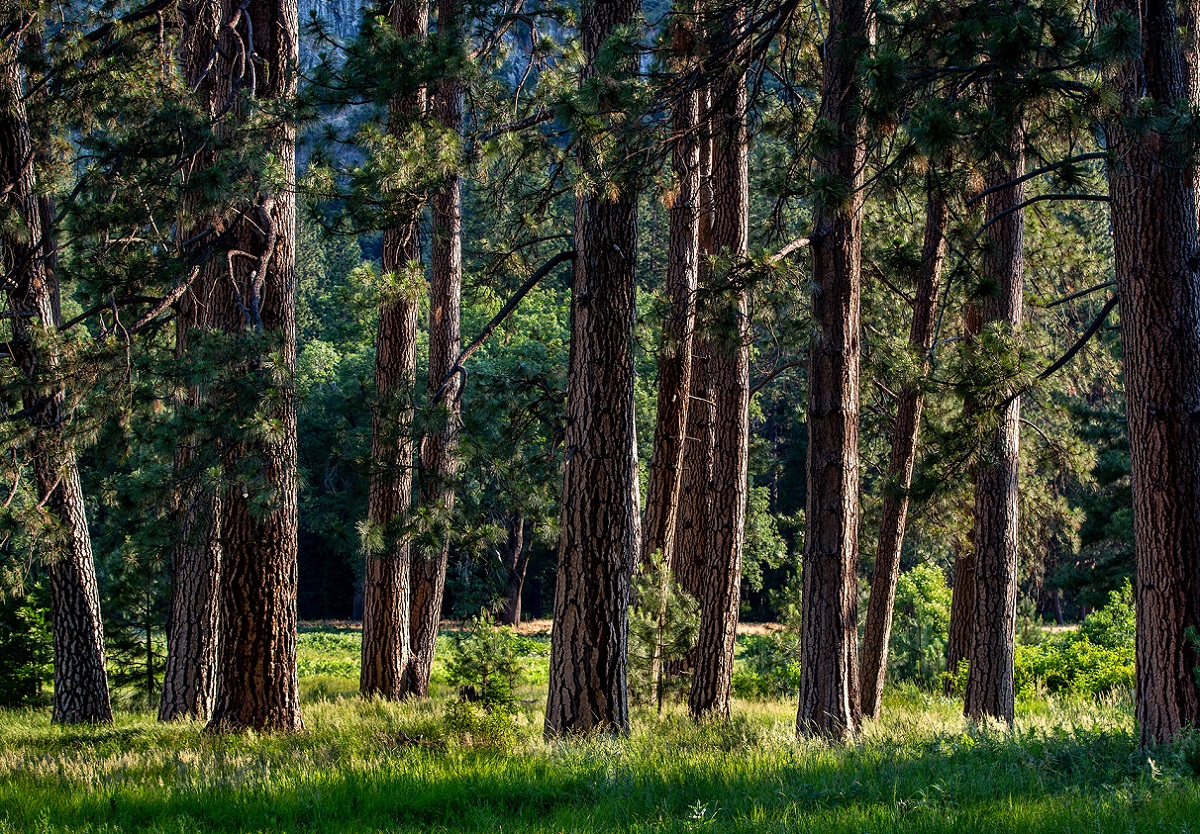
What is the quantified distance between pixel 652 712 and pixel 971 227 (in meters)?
5.71

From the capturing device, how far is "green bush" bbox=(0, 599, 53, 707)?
45.8 ft

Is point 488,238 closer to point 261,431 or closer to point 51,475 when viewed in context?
point 51,475

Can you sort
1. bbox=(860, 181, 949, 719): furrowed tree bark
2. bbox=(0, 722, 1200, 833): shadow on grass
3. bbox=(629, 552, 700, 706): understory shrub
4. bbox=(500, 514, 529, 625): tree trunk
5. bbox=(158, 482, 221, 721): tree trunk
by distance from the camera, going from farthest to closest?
bbox=(500, 514, 529, 625): tree trunk
bbox=(860, 181, 949, 719): furrowed tree bark
bbox=(158, 482, 221, 721): tree trunk
bbox=(629, 552, 700, 706): understory shrub
bbox=(0, 722, 1200, 833): shadow on grass

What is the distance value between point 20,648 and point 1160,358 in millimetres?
14190

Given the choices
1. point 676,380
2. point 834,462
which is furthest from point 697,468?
point 834,462

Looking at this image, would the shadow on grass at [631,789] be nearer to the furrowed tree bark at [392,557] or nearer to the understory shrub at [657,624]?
the understory shrub at [657,624]

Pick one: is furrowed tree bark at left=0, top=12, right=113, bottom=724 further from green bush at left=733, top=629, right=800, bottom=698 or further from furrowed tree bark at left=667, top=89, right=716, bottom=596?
green bush at left=733, top=629, right=800, bottom=698

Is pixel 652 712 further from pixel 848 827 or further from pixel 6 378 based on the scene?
pixel 6 378

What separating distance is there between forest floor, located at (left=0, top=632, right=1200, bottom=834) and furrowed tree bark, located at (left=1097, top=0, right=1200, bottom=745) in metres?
0.58

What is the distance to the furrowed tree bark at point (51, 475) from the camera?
1114 centimetres

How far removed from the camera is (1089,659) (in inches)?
600

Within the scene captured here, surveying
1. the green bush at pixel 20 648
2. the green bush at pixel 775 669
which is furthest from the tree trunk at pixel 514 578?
the green bush at pixel 20 648

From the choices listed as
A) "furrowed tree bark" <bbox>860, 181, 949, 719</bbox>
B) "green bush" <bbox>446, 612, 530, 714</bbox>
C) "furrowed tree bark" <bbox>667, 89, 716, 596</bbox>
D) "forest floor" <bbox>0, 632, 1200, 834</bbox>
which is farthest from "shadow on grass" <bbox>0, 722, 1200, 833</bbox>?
"furrowed tree bark" <bbox>860, 181, 949, 719</bbox>

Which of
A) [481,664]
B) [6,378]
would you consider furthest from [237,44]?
[481,664]
